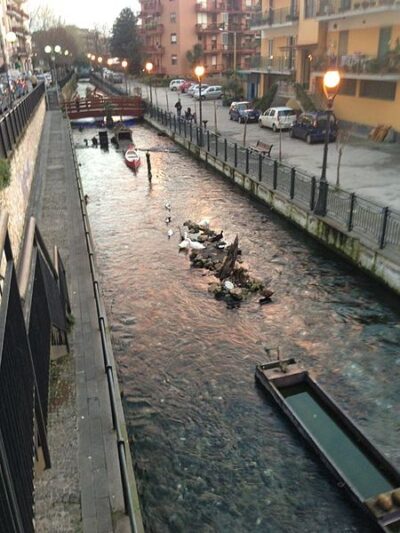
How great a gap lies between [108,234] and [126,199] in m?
5.35

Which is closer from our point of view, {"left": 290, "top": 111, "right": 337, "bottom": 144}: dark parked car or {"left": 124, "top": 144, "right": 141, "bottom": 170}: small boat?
{"left": 290, "top": 111, "right": 337, "bottom": 144}: dark parked car

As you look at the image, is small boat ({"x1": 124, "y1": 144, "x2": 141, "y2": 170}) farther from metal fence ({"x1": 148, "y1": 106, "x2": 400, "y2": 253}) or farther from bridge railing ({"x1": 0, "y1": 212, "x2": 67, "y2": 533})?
bridge railing ({"x1": 0, "y1": 212, "x2": 67, "y2": 533})

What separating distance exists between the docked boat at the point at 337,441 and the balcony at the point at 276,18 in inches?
1429

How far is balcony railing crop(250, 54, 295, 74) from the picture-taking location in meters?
41.6

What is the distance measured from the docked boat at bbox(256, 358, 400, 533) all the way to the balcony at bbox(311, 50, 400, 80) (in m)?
23.1

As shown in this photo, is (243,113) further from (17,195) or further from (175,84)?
(175,84)

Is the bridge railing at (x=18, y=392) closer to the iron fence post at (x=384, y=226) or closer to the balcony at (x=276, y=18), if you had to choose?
the iron fence post at (x=384, y=226)

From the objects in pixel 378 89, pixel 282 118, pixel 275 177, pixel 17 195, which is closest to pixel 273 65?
pixel 282 118

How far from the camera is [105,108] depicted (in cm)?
4975

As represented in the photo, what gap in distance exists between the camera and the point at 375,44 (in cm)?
3042

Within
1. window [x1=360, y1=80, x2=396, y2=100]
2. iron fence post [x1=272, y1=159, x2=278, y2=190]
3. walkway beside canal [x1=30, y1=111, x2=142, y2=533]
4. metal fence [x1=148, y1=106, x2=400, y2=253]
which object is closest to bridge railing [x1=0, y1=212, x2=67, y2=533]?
walkway beside canal [x1=30, y1=111, x2=142, y2=533]

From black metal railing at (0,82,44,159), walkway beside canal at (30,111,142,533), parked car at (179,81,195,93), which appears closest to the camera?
walkway beside canal at (30,111,142,533)

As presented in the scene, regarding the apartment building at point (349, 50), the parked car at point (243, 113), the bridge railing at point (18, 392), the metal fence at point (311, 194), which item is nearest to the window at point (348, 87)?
the apartment building at point (349, 50)

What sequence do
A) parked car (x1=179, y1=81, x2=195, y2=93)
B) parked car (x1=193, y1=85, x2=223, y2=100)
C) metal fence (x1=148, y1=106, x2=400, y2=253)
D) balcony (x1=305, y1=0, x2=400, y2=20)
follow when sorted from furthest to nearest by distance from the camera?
parked car (x1=179, y1=81, x2=195, y2=93) < parked car (x1=193, y1=85, x2=223, y2=100) < balcony (x1=305, y1=0, x2=400, y2=20) < metal fence (x1=148, y1=106, x2=400, y2=253)
